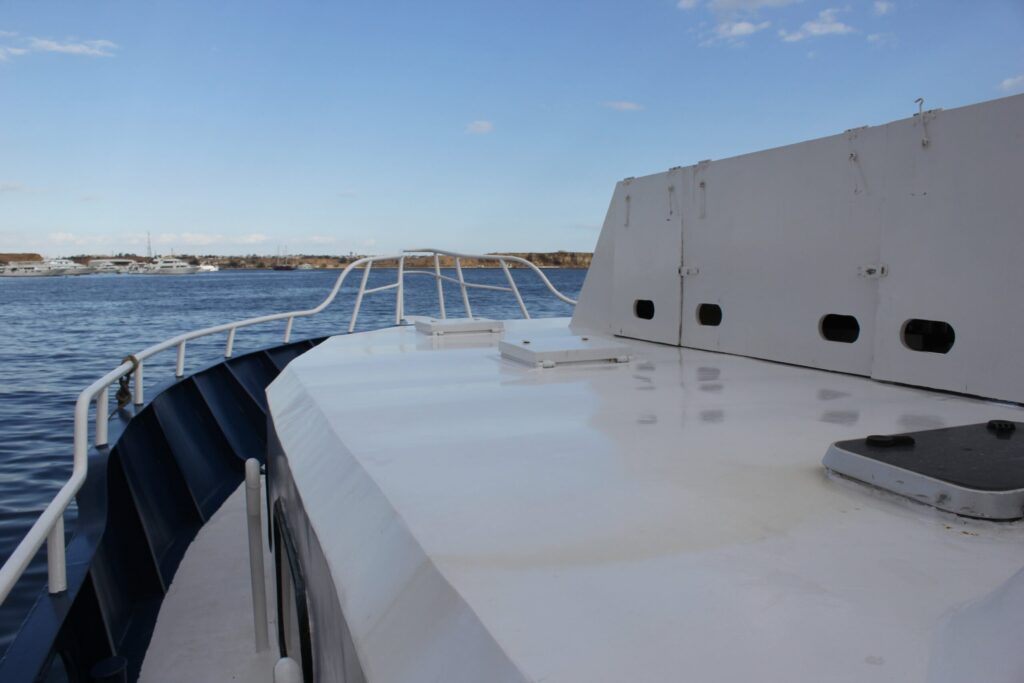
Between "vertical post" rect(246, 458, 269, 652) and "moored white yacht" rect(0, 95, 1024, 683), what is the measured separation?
25 mm

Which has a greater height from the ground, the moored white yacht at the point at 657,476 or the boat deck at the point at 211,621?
the moored white yacht at the point at 657,476

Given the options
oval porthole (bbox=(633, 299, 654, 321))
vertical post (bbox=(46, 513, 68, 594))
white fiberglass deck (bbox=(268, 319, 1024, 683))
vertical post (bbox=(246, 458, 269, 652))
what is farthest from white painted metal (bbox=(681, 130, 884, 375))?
vertical post (bbox=(46, 513, 68, 594))

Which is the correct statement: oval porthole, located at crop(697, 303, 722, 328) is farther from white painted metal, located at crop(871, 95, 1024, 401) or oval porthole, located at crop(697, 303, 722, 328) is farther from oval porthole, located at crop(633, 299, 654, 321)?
white painted metal, located at crop(871, 95, 1024, 401)

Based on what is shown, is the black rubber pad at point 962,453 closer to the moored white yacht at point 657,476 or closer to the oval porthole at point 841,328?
the moored white yacht at point 657,476

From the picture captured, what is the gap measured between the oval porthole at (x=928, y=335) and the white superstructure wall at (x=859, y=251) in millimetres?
13

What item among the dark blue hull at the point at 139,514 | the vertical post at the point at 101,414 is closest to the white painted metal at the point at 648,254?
the dark blue hull at the point at 139,514

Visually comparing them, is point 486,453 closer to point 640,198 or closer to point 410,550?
point 410,550

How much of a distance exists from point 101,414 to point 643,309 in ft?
14.5

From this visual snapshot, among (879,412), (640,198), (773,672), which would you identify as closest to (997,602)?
(773,672)

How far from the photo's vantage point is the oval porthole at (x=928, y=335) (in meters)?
4.27

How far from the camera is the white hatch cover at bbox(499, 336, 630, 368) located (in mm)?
4410

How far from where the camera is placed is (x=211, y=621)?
4.12m

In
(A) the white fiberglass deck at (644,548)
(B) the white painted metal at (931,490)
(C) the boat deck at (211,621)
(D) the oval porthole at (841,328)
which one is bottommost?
(C) the boat deck at (211,621)

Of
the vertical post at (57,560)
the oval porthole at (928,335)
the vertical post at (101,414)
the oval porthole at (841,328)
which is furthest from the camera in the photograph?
the oval porthole at (841,328)
